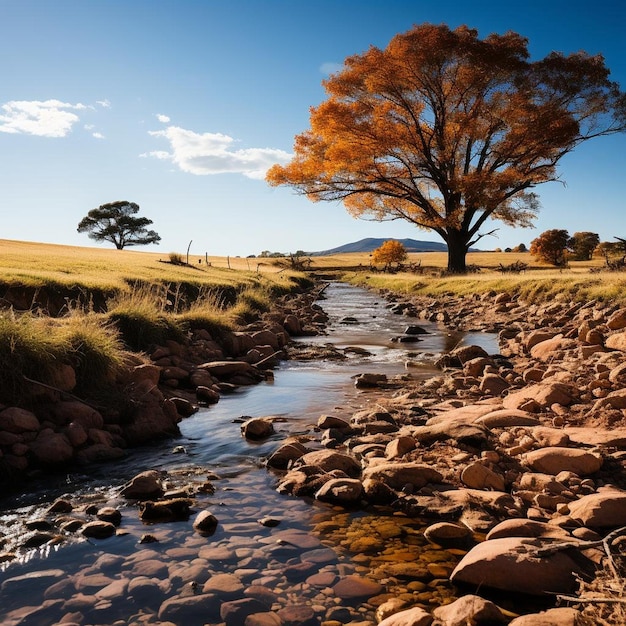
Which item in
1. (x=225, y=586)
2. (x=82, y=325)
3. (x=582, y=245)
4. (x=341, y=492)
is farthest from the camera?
(x=582, y=245)

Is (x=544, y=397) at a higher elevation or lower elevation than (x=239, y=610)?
higher

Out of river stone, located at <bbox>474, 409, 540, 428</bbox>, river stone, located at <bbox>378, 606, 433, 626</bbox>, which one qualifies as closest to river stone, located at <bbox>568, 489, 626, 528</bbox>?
river stone, located at <bbox>378, 606, 433, 626</bbox>

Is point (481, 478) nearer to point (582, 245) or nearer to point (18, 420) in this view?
point (18, 420)

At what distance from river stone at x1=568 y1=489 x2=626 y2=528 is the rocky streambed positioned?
12mm

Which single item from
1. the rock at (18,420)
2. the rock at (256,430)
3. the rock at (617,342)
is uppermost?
the rock at (617,342)

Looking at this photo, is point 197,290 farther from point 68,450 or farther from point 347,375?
point 68,450

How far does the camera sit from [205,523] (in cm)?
436

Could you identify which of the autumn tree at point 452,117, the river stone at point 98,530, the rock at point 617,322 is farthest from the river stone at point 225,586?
the autumn tree at point 452,117

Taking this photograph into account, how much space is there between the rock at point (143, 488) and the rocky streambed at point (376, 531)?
0.05 feet

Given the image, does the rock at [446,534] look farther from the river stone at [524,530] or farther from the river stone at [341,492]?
the river stone at [341,492]

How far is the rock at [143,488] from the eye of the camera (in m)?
5.00

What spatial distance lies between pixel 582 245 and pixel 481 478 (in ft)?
239

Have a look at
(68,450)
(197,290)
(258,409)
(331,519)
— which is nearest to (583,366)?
(258,409)

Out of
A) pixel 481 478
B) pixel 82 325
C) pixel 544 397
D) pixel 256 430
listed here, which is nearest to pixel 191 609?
pixel 481 478
